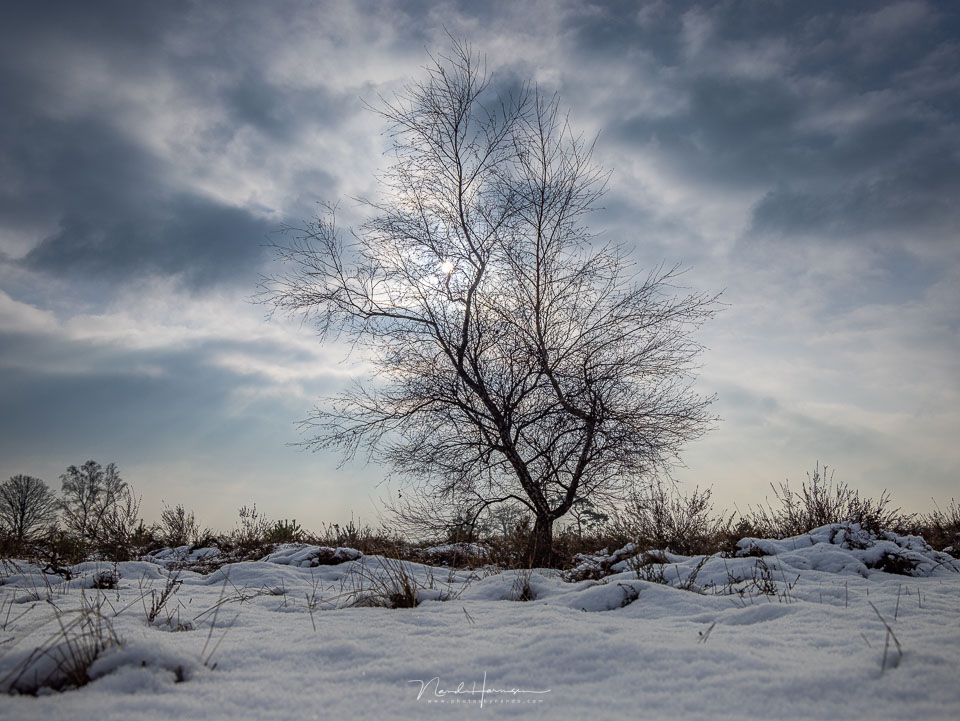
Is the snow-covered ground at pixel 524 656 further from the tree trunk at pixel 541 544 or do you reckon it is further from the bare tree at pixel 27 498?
the bare tree at pixel 27 498

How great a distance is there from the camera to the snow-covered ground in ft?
5.89

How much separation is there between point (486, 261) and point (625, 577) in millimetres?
4980

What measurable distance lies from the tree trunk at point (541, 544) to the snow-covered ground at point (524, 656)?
2993mm

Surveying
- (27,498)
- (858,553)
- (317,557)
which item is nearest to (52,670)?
(317,557)

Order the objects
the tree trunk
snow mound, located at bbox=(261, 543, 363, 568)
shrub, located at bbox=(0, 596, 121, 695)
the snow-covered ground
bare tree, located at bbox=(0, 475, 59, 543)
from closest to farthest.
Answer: the snow-covered ground
shrub, located at bbox=(0, 596, 121, 695)
snow mound, located at bbox=(261, 543, 363, 568)
the tree trunk
bare tree, located at bbox=(0, 475, 59, 543)

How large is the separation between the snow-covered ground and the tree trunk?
2993 millimetres

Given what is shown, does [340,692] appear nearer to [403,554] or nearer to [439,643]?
[439,643]

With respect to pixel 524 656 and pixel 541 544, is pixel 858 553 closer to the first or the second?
pixel 541 544

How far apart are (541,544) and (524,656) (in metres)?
5.30

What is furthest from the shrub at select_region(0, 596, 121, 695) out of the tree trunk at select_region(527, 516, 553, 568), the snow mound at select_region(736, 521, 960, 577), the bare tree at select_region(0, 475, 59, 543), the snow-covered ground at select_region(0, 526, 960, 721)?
the bare tree at select_region(0, 475, 59, 543)

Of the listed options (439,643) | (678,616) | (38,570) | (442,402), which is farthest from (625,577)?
(38,570)

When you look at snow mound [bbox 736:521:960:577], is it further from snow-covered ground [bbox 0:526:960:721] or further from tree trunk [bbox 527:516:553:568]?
tree trunk [bbox 527:516:553:568]

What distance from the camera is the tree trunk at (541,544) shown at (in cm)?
713

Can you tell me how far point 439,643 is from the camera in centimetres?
259
